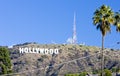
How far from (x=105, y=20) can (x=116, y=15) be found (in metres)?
7.29

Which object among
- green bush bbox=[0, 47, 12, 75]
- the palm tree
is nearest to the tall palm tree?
the palm tree

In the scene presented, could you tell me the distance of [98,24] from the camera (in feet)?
352

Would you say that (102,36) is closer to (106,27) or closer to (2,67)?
(106,27)

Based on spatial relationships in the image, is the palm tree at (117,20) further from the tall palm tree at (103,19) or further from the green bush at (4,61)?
the green bush at (4,61)

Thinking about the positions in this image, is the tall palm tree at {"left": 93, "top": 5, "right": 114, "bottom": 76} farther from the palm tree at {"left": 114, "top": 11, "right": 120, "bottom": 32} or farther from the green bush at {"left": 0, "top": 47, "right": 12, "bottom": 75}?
the green bush at {"left": 0, "top": 47, "right": 12, "bottom": 75}

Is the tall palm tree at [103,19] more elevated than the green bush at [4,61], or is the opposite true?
the tall palm tree at [103,19]

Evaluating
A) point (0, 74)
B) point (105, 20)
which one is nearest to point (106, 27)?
point (105, 20)

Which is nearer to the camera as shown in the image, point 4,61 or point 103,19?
point 103,19

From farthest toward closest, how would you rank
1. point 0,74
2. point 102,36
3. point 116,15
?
1. point 0,74
2. point 116,15
3. point 102,36

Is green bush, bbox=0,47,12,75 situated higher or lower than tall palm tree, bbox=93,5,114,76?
lower

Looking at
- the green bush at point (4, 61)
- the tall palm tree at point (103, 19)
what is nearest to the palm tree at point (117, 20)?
the tall palm tree at point (103, 19)

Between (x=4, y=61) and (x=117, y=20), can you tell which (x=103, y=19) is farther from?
(x=4, y=61)

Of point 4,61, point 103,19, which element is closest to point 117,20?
point 103,19

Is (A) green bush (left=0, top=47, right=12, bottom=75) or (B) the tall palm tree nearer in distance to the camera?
(B) the tall palm tree
